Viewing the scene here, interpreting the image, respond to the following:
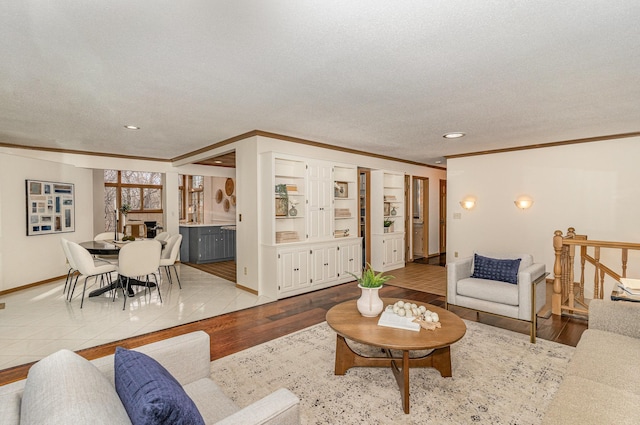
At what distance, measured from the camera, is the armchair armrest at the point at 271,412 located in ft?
3.64

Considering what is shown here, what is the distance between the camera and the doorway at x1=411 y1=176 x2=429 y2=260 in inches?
337

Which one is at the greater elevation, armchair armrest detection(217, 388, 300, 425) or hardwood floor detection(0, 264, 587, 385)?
armchair armrest detection(217, 388, 300, 425)

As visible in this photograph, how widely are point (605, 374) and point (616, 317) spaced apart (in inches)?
32.1

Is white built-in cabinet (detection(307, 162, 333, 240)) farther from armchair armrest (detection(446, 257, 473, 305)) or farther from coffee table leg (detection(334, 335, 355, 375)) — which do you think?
coffee table leg (detection(334, 335, 355, 375))

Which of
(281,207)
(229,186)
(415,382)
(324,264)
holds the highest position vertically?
(229,186)

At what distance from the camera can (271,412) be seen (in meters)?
1.15

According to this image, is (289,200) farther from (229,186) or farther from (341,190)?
(229,186)

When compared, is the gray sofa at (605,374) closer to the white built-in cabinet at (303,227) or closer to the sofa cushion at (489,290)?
the sofa cushion at (489,290)

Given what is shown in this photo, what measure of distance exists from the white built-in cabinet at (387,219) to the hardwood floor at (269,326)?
6.66 feet

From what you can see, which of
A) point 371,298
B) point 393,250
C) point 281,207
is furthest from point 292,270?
point 393,250

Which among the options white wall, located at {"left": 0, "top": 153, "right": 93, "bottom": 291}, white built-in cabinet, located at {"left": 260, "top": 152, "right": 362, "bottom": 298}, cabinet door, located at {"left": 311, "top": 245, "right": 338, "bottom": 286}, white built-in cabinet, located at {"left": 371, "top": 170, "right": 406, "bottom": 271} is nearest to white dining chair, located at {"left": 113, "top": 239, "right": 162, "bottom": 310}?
white built-in cabinet, located at {"left": 260, "top": 152, "right": 362, "bottom": 298}

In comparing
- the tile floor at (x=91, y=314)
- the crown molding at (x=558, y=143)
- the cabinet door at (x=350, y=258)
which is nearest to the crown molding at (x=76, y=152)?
the tile floor at (x=91, y=314)

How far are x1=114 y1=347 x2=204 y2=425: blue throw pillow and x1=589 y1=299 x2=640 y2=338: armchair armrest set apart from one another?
9.05ft

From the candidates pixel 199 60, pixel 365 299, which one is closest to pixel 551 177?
pixel 365 299
